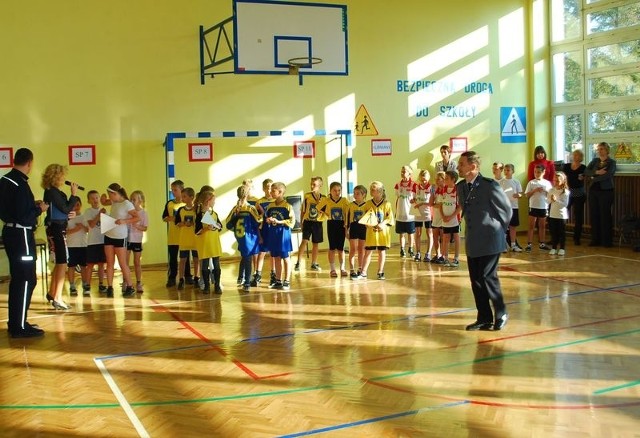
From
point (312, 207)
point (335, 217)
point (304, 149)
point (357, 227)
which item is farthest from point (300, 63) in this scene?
point (357, 227)

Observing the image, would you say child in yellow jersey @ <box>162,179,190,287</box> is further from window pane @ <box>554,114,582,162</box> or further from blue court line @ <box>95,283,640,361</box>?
window pane @ <box>554,114,582,162</box>

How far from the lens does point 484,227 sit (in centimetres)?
673

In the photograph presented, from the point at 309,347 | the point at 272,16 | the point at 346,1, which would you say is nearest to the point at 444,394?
the point at 309,347

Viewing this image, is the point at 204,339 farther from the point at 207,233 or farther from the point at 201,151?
the point at 201,151

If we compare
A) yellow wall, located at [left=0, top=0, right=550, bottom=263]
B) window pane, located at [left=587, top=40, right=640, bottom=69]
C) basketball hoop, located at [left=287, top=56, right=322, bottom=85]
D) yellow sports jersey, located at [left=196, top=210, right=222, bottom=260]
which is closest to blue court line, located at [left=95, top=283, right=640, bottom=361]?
yellow sports jersey, located at [left=196, top=210, right=222, bottom=260]

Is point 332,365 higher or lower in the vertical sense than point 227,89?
lower

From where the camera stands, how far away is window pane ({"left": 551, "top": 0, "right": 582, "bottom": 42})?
46.4ft

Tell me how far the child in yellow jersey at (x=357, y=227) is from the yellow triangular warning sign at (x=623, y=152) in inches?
231

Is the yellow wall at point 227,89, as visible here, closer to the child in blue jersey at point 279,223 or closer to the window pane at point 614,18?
the window pane at point 614,18

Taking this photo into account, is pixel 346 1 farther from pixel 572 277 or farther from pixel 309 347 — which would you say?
pixel 309 347

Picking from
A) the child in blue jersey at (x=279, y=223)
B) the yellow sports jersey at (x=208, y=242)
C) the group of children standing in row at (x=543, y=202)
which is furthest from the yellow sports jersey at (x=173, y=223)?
the group of children standing in row at (x=543, y=202)

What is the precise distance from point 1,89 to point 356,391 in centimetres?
828

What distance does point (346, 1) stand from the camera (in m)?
13.2

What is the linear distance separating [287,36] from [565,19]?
20.6 feet
